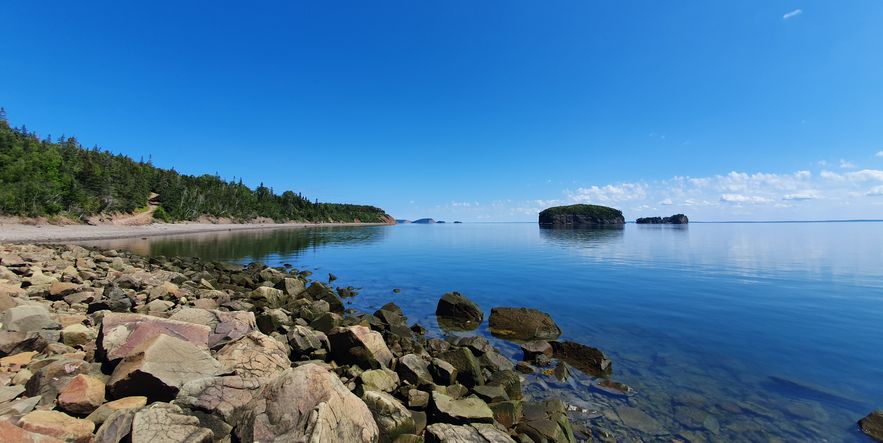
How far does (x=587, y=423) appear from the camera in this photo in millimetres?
8734

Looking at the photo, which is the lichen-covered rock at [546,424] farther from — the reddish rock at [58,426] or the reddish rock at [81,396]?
the reddish rock at [81,396]

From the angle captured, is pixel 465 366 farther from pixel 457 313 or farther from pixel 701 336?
pixel 701 336

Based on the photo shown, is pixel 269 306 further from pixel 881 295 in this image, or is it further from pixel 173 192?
pixel 173 192

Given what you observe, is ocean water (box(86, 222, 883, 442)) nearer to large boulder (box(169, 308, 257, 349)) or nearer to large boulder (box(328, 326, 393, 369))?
large boulder (box(328, 326, 393, 369))

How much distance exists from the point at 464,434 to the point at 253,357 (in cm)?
468

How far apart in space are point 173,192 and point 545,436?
151837 millimetres

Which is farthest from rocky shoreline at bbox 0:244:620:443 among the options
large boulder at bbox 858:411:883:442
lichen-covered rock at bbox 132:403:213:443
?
large boulder at bbox 858:411:883:442

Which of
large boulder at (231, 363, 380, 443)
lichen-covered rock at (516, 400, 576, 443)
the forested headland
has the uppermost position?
the forested headland

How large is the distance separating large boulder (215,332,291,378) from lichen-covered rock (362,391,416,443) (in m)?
2.22

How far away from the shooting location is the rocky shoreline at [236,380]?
518 cm

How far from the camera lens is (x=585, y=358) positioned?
12.3 metres

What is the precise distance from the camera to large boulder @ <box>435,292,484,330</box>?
17.8 metres

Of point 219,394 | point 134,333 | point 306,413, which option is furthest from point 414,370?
point 134,333

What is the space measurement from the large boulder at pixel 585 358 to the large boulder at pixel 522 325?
229 cm
